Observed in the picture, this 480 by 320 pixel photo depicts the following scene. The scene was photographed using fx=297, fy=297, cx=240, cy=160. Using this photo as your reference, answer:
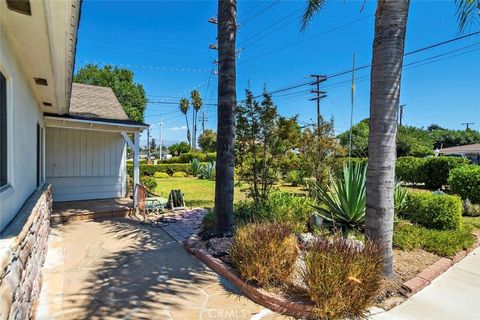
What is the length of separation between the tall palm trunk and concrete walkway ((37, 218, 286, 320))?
196 centimetres

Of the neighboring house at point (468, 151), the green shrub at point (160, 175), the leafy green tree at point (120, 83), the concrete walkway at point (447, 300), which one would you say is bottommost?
the concrete walkway at point (447, 300)

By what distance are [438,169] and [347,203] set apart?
1122cm

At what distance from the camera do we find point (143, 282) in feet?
15.0

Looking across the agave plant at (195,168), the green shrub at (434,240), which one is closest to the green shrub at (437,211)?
the green shrub at (434,240)

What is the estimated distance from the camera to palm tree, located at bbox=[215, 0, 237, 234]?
241 inches

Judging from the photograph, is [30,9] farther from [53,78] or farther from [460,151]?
[460,151]

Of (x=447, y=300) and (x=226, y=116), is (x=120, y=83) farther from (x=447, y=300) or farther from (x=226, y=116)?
(x=447, y=300)

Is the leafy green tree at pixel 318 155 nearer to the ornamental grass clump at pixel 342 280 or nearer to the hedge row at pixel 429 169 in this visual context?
the hedge row at pixel 429 169

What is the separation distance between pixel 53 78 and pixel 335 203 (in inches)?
241

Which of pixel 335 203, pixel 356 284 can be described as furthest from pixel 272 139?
pixel 356 284

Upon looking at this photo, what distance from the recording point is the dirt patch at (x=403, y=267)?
3.99 m

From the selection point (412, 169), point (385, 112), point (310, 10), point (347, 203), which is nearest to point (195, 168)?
point (412, 169)

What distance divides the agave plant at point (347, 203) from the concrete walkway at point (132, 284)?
3.14 m

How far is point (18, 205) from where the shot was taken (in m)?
4.12
